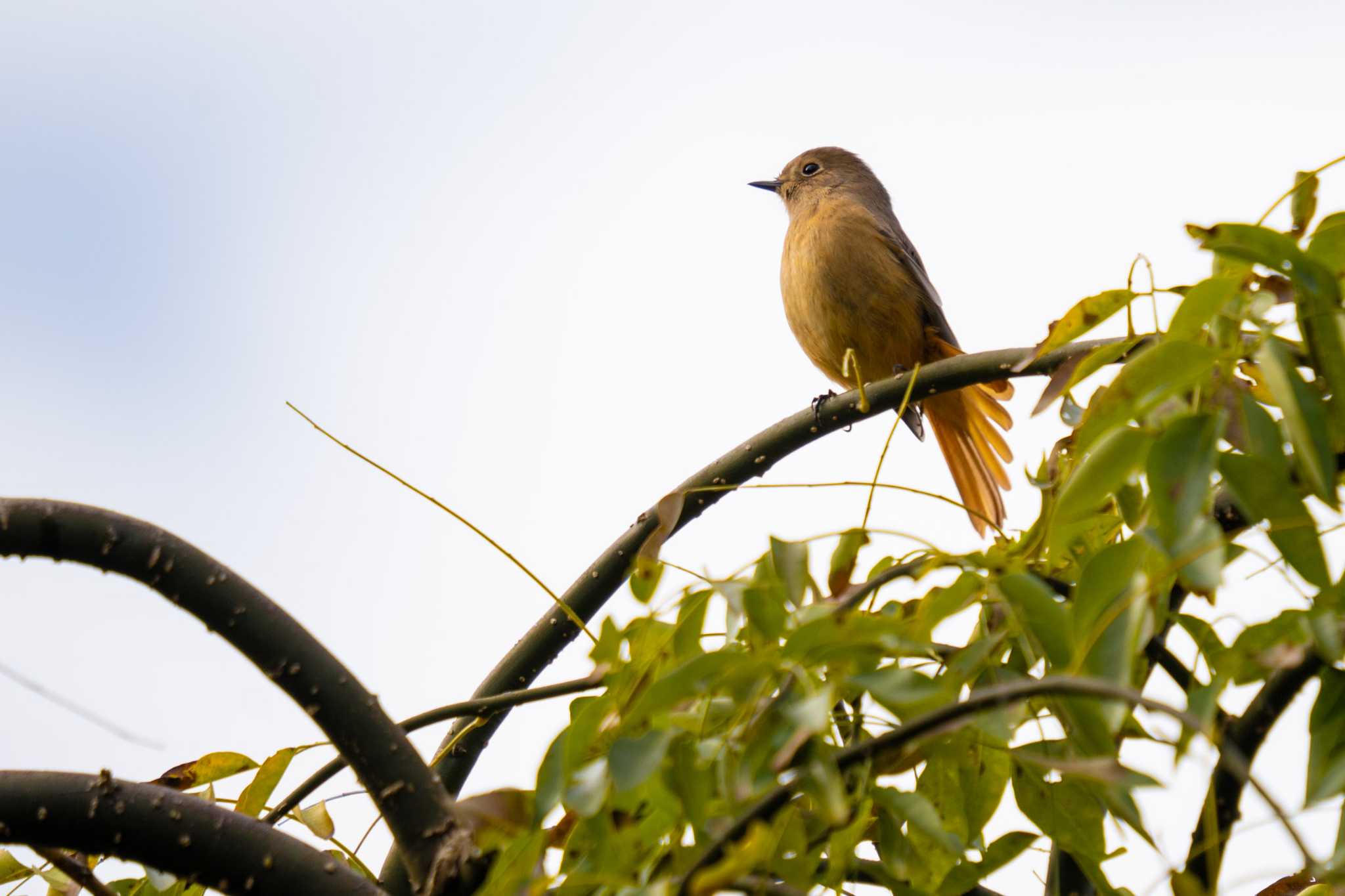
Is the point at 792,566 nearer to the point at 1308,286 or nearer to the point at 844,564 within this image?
the point at 844,564

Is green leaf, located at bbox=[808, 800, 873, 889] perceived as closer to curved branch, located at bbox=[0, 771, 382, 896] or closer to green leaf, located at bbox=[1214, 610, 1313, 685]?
green leaf, located at bbox=[1214, 610, 1313, 685]

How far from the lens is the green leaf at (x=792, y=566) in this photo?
1.22 meters

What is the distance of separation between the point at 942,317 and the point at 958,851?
502 cm

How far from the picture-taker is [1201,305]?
1.21 m

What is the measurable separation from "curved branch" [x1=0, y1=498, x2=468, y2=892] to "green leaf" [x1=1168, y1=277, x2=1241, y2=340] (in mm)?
931

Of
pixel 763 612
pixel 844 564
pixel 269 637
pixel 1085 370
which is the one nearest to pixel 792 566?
pixel 763 612

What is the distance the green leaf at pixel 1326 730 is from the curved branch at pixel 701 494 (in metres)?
1.03

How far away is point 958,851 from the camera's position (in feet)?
3.96

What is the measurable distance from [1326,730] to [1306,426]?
0.32 metres

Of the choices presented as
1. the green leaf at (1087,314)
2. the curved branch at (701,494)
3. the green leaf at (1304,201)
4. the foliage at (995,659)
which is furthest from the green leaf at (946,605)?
the curved branch at (701,494)

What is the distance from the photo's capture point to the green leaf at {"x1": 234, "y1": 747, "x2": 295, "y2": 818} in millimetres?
1969

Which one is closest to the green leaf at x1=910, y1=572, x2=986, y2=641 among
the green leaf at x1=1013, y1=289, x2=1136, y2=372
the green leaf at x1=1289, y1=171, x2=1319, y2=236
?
the green leaf at x1=1013, y1=289, x2=1136, y2=372

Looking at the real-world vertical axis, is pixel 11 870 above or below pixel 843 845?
above

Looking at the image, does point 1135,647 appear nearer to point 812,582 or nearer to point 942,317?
point 812,582
